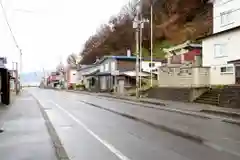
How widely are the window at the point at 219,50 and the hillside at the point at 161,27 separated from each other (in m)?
25.2

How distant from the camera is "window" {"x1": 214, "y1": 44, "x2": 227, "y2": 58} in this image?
120 ft

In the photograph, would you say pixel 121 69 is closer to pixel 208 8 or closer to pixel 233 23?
pixel 208 8

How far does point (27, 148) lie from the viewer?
10781mm

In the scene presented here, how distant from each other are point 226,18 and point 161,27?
4289cm

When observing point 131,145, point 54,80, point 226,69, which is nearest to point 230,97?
point 226,69

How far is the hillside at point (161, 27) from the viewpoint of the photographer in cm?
7096

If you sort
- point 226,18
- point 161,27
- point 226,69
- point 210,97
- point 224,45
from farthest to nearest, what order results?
point 161,27
point 226,18
point 224,45
point 226,69
point 210,97

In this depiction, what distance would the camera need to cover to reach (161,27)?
8338cm

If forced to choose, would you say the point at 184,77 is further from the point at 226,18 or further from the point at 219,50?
the point at 226,18

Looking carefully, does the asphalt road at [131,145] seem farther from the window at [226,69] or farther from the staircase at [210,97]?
the window at [226,69]

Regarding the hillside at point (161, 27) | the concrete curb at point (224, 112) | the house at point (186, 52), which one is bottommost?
the concrete curb at point (224, 112)

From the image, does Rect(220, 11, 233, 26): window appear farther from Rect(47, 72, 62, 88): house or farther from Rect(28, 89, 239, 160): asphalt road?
Rect(47, 72, 62, 88): house

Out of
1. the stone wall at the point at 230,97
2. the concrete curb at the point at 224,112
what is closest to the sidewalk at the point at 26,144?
the concrete curb at the point at 224,112

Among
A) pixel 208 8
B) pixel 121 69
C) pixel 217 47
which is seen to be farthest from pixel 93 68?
pixel 217 47
